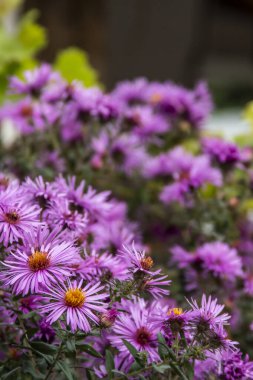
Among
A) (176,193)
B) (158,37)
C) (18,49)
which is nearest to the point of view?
(176,193)

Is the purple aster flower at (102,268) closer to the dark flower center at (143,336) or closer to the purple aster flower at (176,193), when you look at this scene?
the dark flower center at (143,336)

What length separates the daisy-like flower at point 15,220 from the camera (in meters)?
0.49

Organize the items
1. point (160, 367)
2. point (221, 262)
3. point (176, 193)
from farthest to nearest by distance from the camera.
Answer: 1. point (176, 193)
2. point (221, 262)
3. point (160, 367)

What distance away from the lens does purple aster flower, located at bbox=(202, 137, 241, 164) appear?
869 millimetres

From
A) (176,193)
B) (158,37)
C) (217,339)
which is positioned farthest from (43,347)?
(158,37)

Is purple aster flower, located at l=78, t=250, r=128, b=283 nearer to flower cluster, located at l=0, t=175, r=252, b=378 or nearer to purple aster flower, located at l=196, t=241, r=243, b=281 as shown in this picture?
flower cluster, located at l=0, t=175, r=252, b=378

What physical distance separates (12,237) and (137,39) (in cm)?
345

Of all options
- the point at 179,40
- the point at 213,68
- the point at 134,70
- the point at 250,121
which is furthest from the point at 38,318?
the point at 213,68

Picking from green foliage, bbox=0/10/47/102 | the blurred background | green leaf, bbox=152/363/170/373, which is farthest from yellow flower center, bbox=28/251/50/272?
the blurred background

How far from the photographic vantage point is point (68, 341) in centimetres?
47

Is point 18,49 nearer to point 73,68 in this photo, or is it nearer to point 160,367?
point 73,68

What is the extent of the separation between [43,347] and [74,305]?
5 centimetres

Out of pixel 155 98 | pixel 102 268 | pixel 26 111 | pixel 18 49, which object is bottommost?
pixel 102 268

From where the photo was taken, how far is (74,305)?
0.47 m
